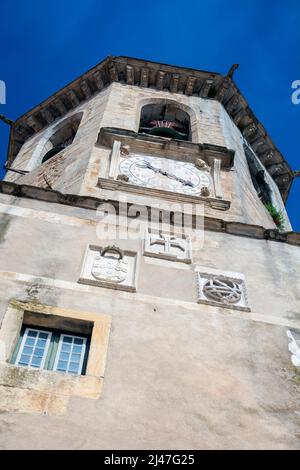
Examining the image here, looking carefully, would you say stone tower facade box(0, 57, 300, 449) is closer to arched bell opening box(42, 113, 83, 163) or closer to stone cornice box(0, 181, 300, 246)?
stone cornice box(0, 181, 300, 246)

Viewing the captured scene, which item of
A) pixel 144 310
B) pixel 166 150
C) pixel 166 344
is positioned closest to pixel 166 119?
pixel 166 150

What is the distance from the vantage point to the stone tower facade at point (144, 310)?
19.6 ft

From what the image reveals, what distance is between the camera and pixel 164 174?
1230cm

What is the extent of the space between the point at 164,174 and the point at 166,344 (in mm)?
5837

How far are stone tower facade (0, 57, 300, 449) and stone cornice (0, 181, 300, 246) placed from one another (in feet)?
0.07

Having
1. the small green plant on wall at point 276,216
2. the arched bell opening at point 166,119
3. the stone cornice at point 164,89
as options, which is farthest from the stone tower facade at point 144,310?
the stone cornice at point 164,89

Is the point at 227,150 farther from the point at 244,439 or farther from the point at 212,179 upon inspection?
the point at 244,439

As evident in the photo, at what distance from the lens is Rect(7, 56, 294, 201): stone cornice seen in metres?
18.2

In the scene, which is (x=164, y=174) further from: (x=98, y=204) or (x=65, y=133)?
(x=65, y=133)

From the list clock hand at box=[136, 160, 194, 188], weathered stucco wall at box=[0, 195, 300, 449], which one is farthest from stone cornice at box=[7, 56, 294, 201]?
weathered stucco wall at box=[0, 195, 300, 449]

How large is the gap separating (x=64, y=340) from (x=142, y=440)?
1.78 metres

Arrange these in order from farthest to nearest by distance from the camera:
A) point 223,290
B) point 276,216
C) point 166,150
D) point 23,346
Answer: point 276,216 → point 166,150 → point 223,290 → point 23,346

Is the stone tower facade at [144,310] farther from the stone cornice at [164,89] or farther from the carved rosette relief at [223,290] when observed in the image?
the stone cornice at [164,89]

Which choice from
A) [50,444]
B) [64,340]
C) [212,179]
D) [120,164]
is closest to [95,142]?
[120,164]
